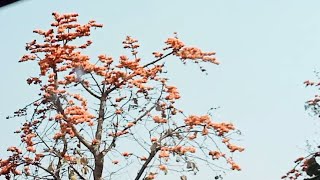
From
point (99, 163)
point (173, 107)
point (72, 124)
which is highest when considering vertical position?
point (173, 107)

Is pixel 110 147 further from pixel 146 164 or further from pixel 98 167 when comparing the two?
pixel 146 164

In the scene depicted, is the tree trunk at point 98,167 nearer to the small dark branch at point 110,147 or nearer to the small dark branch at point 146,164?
the small dark branch at point 110,147

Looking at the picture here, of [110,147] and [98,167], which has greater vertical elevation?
[110,147]

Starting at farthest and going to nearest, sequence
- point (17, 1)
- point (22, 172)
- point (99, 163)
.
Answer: point (22, 172) → point (99, 163) → point (17, 1)

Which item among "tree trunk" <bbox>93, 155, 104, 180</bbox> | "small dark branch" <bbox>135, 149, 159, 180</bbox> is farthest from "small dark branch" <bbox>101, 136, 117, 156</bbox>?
"small dark branch" <bbox>135, 149, 159, 180</bbox>

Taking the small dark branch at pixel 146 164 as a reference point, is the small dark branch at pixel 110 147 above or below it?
above

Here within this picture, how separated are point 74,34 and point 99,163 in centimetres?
88

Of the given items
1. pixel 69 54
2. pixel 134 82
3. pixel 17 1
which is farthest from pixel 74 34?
pixel 17 1

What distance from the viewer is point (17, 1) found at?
57 centimetres

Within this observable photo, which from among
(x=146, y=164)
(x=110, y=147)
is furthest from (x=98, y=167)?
Result: (x=146, y=164)

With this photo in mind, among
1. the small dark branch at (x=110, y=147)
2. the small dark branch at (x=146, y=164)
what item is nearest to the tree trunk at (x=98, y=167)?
the small dark branch at (x=110, y=147)

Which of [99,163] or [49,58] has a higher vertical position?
[49,58]

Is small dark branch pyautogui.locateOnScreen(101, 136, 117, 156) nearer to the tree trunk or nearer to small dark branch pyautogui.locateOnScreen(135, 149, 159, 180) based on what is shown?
the tree trunk

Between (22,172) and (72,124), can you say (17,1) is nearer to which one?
(72,124)
